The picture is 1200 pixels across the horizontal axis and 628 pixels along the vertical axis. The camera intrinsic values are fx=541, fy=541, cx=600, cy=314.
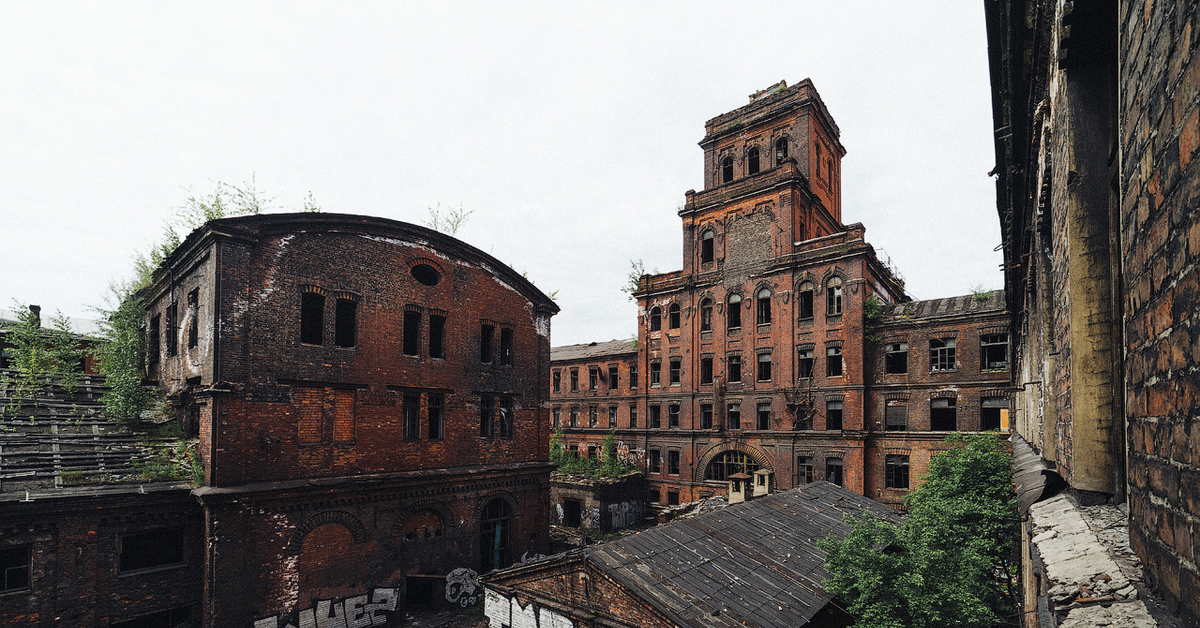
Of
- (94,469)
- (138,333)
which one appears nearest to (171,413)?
(94,469)

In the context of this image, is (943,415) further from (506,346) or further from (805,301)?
(506,346)

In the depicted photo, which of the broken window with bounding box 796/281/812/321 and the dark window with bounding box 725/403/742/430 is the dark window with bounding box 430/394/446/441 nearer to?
the dark window with bounding box 725/403/742/430

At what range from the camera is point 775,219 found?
31.3 m

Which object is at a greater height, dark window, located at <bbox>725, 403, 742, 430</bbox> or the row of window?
the row of window

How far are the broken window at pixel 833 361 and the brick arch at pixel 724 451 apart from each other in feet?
19.2

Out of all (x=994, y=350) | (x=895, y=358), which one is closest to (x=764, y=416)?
(x=895, y=358)

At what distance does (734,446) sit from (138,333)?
95.9 ft

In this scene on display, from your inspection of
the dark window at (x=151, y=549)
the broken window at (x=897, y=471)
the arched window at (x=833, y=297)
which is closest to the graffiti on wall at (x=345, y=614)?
the dark window at (x=151, y=549)

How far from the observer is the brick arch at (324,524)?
1593 centimetres

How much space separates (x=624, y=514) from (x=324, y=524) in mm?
19294

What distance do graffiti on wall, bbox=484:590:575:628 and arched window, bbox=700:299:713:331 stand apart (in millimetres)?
22517

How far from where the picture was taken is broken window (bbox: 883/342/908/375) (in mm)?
27219

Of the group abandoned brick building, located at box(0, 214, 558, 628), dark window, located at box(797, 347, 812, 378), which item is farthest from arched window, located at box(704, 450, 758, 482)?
abandoned brick building, located at box(0, 214, 558, 628)

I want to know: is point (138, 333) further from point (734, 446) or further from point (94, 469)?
point (734, 446)
